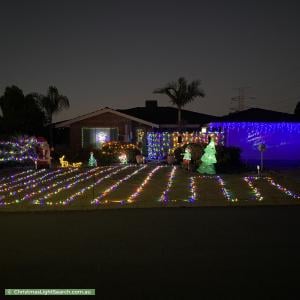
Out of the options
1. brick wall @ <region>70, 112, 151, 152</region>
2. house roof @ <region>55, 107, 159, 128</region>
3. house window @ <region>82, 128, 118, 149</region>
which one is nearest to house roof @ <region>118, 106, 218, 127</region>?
house roof @ <region>55, 107, 159, 128</region>

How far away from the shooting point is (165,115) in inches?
1631

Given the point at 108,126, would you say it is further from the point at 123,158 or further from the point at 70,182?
the point at 70,182

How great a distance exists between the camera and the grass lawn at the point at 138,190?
13148 mm

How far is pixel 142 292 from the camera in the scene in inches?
234

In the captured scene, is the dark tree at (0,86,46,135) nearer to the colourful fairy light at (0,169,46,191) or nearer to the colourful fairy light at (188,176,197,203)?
the colourful fairy light at (0,169,46,191)


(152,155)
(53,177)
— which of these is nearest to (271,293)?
(53,177)

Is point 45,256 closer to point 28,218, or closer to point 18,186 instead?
point 28,218

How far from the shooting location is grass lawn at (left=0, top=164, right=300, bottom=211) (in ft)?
43.1

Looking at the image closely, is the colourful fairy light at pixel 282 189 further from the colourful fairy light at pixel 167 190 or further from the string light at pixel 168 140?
the string light at pixel 168 140

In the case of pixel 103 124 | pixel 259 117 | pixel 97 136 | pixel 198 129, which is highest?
pixel 259 117

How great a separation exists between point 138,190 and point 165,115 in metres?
26.2

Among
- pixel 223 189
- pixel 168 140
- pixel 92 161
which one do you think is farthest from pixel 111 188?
pixel 168 140

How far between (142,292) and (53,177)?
1432cm

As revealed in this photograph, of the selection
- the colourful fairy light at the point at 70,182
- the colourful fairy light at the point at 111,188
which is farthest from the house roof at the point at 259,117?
the colourful fairy light at the point at 70,182
